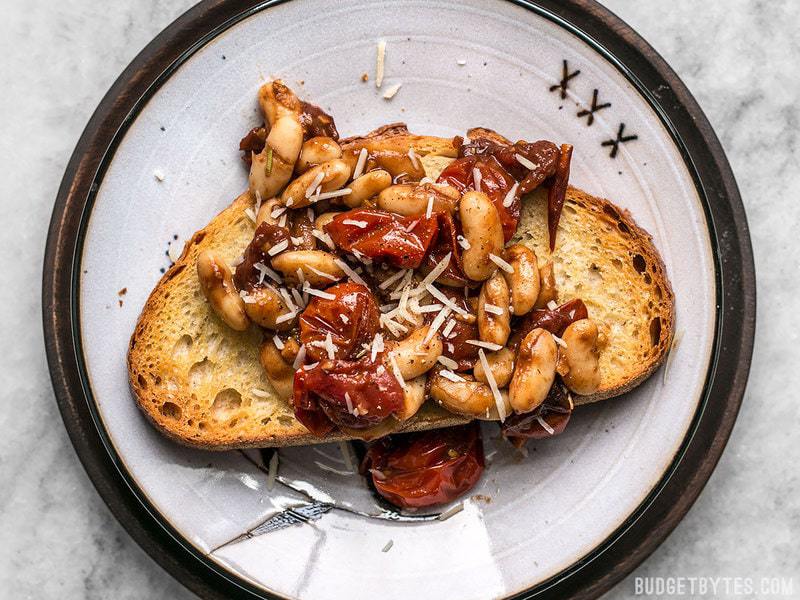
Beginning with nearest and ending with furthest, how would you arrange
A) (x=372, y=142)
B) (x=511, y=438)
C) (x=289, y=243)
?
1. (x=289, y=243)
2. (x=372, y=142)
3. (x=511, y=438)

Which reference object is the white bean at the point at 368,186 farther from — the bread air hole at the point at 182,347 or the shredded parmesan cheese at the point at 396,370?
the bread air hole at the point at 182,347

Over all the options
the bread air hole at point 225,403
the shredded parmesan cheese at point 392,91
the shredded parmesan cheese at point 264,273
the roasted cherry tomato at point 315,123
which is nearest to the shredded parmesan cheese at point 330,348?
the shredded parmesan cheese at point 264,273

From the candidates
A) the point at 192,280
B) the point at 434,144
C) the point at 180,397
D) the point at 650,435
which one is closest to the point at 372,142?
the point at 434,144

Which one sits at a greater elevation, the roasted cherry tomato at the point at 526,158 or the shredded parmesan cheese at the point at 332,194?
the roasted cherry tomato at the point at 526,158

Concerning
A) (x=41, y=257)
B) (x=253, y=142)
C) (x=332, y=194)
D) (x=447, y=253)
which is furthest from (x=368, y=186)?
(x=41, y=257)

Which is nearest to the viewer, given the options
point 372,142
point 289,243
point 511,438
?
point 289,243

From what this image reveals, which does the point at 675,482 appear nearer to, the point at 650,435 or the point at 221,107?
the point at 650,435
